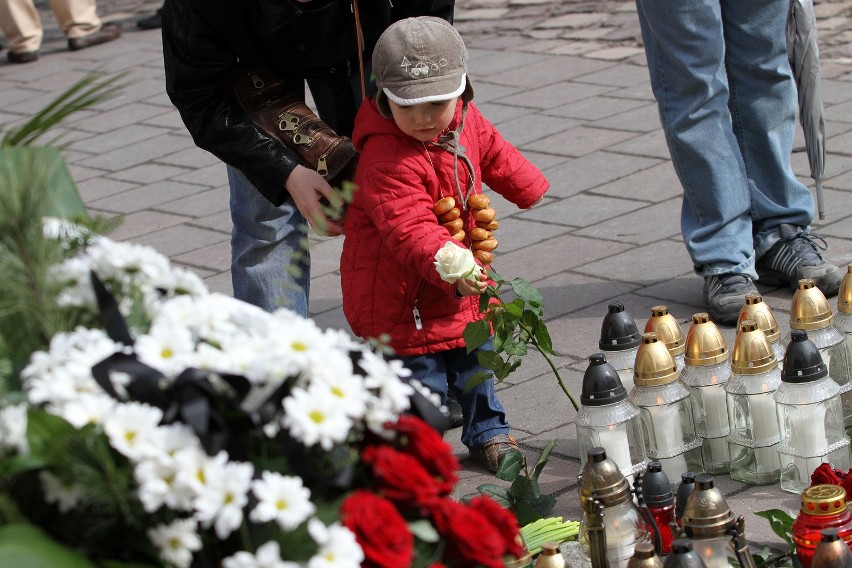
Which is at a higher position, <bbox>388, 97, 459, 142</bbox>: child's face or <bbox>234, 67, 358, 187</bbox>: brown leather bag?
<bbox>388, 97, 459, 142</bbox>: child's face

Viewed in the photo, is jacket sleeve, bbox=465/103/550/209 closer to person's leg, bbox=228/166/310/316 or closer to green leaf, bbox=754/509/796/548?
person's leg, bbox=228/166/310/316

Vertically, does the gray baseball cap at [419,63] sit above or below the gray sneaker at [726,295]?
above

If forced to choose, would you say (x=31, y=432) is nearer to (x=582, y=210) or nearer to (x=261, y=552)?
(x=261, y=552)

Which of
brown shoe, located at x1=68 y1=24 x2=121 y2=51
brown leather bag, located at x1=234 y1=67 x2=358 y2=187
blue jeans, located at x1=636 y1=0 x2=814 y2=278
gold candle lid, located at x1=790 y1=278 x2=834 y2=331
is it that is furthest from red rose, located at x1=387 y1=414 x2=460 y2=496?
brown shoe, located at x1=68 y1=24 x2=121 y2=51

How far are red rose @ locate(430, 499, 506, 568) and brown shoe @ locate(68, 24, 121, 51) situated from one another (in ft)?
27.9

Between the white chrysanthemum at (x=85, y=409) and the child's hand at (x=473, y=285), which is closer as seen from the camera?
the white chrysanthemum at (x=85, y=409)

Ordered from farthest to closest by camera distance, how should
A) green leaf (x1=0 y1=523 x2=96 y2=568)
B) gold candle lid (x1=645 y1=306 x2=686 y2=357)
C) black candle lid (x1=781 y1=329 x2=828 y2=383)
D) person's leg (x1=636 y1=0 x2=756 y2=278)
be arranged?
1. person's leg (x1=636 y1=0 x2=756 y2=278)
2. gold candle lid (x1=645 y1=306 x2=686 y2=357)
3. black candle lid (x1=781 y1=329 x2=828 y2=383)
4. green leaf (x1=0 y1=523 x2=96 y2=568)

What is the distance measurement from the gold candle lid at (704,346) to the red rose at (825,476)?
0.44 metres

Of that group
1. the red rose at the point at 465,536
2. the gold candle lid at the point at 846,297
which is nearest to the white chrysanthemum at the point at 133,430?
the red rose at the point at 465,536

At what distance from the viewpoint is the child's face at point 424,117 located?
9.80 ft

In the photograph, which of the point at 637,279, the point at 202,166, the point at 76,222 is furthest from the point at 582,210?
the point at 76,222

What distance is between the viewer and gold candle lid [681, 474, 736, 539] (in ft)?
7.12

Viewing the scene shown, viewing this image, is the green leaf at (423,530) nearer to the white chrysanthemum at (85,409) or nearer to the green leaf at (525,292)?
the white chrysanthemum at (85,409)

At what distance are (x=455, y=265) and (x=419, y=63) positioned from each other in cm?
47
